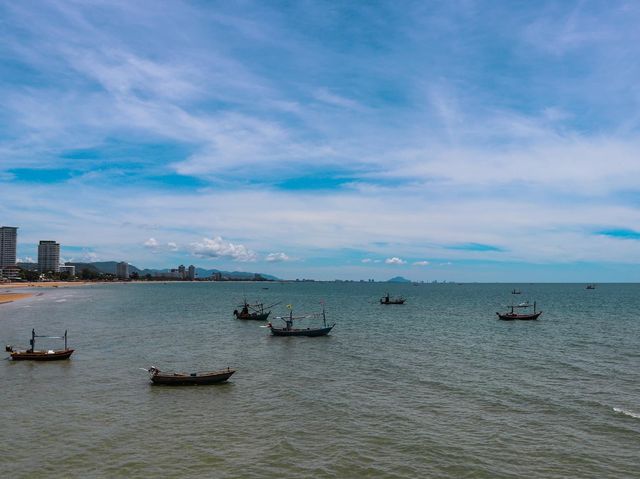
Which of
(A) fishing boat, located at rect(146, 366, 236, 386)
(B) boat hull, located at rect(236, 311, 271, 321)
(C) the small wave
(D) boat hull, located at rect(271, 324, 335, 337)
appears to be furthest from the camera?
(B) boat hull, located at rect(236, 311, 271, 321)

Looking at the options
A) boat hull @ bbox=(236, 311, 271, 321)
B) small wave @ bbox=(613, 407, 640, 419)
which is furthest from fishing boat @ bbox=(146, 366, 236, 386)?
boat hull @ bbox=(236, 311, 271, 321)

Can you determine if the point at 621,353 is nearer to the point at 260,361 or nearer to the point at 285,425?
the point at 260,361

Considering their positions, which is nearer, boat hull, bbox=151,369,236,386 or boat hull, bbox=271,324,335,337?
boat hull, bbox=151,369,236,386

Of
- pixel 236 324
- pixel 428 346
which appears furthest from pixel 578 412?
pixel 236 324

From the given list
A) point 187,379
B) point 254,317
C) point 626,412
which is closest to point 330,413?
point 187,379

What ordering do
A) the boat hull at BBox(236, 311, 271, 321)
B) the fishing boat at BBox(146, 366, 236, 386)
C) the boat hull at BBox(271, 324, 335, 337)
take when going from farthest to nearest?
1. the boat hull at BBox(236, 311, 271, 321)
2. the boat hull at BBox(271, 324, 335, 337)
3. the fishing boat at BBox(146, 366, 236, 386)

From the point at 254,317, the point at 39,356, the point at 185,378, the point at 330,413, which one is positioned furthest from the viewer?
the point at 254,317

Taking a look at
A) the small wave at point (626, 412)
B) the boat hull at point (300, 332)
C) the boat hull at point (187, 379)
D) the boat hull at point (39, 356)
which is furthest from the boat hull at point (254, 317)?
the small wave at point (626, 412)

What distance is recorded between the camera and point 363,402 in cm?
3522

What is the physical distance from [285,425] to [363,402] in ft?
23.2

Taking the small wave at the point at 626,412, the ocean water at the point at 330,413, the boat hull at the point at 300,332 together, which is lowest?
the ocean water at the point at 330,413

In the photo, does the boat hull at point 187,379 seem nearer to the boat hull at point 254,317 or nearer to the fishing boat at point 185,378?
the fishing boat at point 185,378

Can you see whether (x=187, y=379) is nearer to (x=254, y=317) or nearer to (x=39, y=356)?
(x=39, y=356)

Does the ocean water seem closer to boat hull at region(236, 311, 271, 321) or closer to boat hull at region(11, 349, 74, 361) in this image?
boat hull at region(11, 349, 74, 361)
